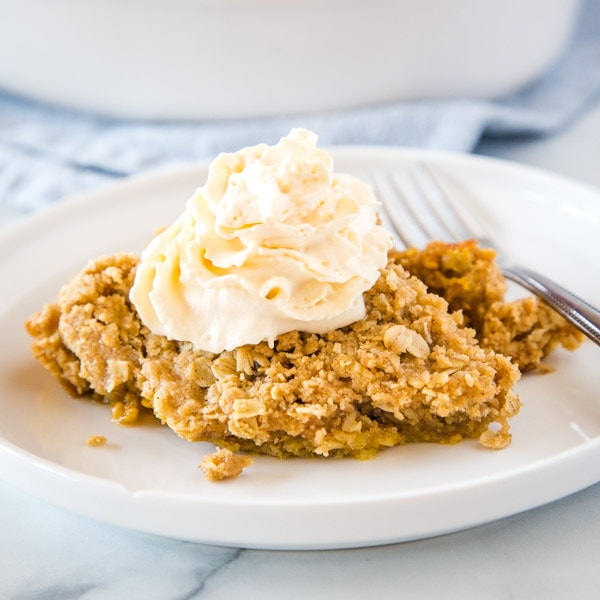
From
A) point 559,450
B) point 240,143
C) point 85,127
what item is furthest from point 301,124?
point 559,450

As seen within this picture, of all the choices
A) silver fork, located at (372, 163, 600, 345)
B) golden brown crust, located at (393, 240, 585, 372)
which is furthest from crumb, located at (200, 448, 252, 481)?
silver fork, located at (372, 163, 600, 345)

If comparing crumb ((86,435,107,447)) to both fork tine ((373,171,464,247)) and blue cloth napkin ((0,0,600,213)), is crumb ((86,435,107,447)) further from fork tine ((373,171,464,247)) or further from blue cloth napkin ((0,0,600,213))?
blue cloth napkin ((0,0,600,213))

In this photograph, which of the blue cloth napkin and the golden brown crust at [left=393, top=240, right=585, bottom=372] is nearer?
the golden brown crust at [left=393, top=240, right=585, bottom=372]

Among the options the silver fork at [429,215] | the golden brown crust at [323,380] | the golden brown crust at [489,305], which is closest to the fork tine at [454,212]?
the silver fork at [429,215]

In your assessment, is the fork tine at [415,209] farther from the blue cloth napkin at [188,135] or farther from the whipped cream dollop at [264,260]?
the whipped cream dollop at [264,260]

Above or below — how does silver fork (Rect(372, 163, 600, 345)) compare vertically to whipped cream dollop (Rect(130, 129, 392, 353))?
below

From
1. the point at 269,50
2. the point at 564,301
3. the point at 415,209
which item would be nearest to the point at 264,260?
the point at 564,301

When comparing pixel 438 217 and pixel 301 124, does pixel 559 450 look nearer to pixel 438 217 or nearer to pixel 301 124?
pixel 438 217
